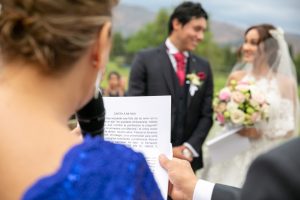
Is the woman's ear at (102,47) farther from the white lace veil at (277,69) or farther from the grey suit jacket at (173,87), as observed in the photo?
the white lace veil at (277,69)

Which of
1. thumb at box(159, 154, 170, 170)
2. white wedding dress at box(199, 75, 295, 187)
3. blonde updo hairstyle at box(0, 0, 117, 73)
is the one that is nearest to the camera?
blonde updo hairstyle at box(0, 0, 117, 73)

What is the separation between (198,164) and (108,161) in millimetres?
3271

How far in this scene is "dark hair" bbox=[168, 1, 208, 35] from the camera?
4.21 metres

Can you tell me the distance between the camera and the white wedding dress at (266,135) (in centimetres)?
434

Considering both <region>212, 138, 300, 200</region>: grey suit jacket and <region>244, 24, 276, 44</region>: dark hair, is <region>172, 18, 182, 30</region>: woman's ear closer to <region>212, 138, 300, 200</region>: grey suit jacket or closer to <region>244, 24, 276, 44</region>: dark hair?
<region>244, 24, 276, 44</region>: dark hair

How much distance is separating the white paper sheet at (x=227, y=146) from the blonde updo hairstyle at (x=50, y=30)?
10.6 ft

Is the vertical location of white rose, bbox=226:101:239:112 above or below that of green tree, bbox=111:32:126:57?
above

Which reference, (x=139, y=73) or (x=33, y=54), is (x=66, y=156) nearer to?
(x=33, y=54)

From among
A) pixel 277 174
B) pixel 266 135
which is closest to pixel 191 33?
pixel 266 135

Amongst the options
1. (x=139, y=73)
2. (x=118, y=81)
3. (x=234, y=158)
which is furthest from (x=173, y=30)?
(x=118, y=81)

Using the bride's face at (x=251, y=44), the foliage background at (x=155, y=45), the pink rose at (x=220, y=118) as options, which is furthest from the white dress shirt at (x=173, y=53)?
the foliage background at (x=155, y=45)

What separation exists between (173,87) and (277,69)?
139cm

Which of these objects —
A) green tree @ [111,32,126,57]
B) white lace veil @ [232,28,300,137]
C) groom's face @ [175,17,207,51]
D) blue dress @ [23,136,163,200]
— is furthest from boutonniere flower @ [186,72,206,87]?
green tree @ [111,32,126,57]

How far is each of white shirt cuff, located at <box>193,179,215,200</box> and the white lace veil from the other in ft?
9.23
